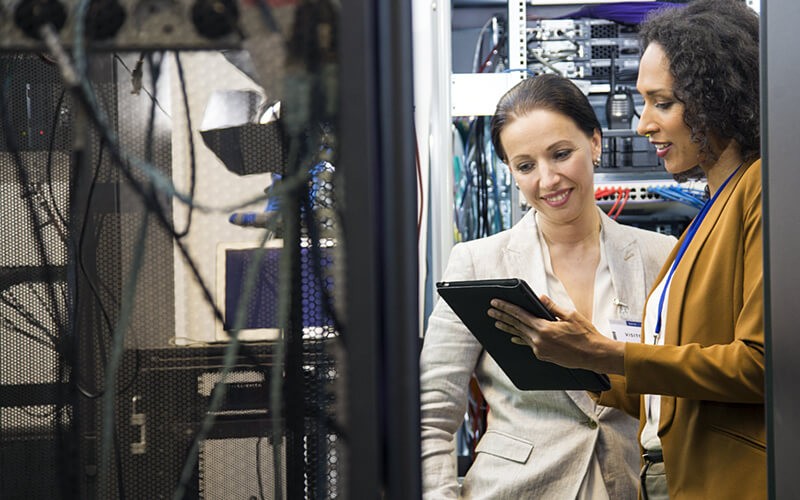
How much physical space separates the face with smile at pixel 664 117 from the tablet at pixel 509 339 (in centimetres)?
36

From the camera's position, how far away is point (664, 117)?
1.41m

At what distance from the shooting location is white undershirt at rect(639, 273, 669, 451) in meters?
1.36

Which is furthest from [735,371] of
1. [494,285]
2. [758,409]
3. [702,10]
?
[702,10]

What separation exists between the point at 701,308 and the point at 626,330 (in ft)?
0.93

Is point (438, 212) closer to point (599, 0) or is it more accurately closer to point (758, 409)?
point (599, 0)

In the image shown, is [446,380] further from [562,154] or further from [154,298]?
[154,298]

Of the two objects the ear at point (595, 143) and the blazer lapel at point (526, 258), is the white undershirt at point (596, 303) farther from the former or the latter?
the ear at point (595, 143)

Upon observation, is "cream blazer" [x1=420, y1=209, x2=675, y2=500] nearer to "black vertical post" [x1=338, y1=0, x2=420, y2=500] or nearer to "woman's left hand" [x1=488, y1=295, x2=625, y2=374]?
"woman's left hand" [x1=488, y1=295, x2=625, y2=374]

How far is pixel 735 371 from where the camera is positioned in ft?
3.82

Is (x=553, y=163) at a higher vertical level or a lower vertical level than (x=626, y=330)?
higher

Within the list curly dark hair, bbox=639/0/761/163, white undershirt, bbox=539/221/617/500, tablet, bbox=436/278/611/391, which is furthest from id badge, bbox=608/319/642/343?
curly dark hair, bbox=639/0/761/163

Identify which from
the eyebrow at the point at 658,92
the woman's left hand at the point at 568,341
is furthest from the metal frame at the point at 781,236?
the eyebrow at the point at 658,92

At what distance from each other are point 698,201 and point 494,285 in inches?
47.8

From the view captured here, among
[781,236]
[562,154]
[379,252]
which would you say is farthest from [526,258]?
[379,252]
